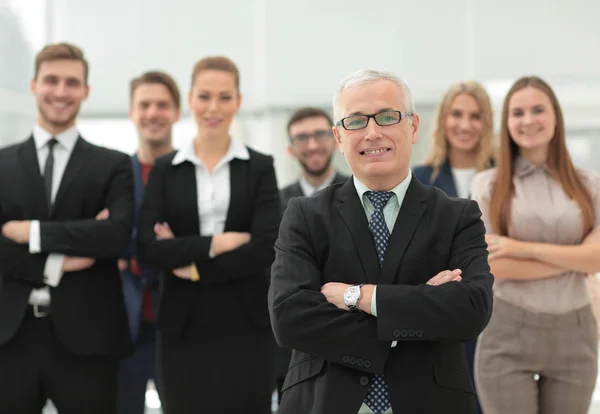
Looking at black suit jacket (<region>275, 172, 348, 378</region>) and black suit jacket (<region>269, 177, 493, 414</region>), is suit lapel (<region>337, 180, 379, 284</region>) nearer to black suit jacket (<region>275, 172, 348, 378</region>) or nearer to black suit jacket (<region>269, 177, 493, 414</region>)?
black suit jacket (<region>269, 177, 493, 414</region>)

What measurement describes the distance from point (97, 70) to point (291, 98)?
1.78m

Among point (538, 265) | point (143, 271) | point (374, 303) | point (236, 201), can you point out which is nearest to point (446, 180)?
point (538, 265)

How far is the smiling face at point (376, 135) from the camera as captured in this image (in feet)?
7.47

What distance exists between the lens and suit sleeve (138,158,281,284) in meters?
3.37

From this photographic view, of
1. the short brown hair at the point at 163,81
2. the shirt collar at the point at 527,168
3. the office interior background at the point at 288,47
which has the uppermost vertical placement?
the office interior background at the point at 288,47

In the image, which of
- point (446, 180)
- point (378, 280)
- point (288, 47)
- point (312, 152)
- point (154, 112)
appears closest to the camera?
point (378, 280)

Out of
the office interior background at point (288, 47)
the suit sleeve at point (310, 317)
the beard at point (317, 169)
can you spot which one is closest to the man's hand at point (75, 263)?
the suit sleeve at point (310, 317)

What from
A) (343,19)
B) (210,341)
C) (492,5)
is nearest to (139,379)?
(210,341)

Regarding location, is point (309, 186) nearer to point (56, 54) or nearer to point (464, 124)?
point (464, 124)

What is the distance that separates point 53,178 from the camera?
3.41 m

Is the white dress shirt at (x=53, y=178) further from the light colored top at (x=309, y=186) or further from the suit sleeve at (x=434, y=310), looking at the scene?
the suit sleeve at (x=434, y=310)

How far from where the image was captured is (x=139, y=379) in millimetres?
4188

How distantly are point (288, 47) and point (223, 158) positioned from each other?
11.4 feet

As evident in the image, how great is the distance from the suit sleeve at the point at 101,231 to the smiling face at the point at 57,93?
13.2 inches
